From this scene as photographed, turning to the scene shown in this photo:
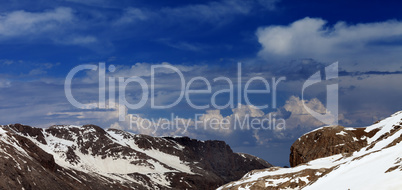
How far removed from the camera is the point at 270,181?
11881 cm

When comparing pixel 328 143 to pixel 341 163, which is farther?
pixel 328 143

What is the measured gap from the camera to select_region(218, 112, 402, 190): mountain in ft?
165

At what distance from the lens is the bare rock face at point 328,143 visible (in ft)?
558

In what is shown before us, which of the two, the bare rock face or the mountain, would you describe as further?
the bare rock face

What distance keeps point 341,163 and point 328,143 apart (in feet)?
264

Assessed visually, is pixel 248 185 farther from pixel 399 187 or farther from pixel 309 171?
pixel 399 187

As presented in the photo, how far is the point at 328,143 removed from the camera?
175m

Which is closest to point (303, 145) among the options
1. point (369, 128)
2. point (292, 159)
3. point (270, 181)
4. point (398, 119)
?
point (292, 159)

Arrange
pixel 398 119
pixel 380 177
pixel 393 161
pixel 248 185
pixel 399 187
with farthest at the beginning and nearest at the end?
pixel 398 119 < pixel 248 185 < pixel 393 161 < pixel 380 177 < pixel 399 187

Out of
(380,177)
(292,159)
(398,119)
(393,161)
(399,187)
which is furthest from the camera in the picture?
(292,159)

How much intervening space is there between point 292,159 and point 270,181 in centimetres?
7490

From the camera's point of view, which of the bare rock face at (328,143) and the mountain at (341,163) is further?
the bare rock face at (328,143)

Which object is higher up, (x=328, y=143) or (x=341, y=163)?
(x=341, y=163)

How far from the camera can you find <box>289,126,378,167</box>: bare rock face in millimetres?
170225
